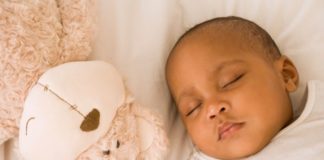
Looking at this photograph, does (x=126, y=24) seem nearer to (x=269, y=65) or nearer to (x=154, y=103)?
(x=154, y=103)

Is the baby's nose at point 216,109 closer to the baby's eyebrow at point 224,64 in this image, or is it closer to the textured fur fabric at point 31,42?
the baby's eyebrow at point 224,64

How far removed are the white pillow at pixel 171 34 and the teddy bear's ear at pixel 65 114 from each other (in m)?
0.27

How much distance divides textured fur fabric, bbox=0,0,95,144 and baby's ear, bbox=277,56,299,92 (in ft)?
1.70

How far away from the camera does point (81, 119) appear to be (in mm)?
762

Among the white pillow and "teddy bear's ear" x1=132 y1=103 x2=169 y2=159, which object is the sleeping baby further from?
"teddy bear's ear" x1=132 y1=103 x2=169 y2=159

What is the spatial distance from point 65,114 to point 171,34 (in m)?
0.54

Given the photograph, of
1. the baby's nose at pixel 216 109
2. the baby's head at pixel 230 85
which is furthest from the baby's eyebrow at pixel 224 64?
the baby's nose at pixel 216 109

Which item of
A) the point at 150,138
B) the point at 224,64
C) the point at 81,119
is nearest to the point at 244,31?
the point at 224,64

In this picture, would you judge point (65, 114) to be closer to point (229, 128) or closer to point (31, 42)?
point (31, 42)

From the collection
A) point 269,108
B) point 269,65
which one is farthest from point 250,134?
point 269,65

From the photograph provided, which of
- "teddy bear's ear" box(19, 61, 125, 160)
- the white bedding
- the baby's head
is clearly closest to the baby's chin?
the baby's head

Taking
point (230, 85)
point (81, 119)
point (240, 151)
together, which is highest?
point (81, 119)

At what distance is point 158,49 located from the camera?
1175mm

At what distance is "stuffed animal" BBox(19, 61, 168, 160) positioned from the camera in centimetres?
75
